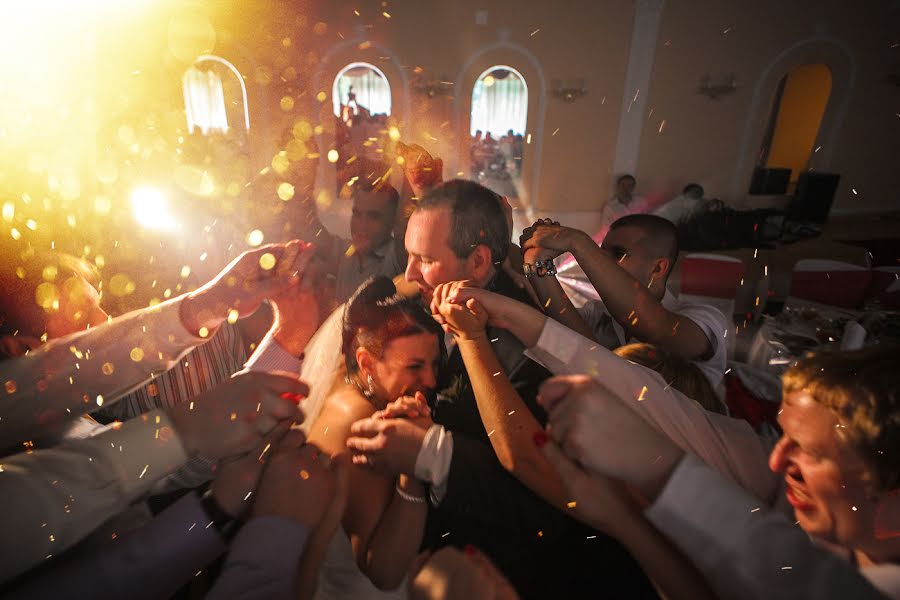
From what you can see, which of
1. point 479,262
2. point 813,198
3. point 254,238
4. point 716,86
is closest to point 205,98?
point 254,238

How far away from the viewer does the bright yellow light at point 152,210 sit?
16.8 feet

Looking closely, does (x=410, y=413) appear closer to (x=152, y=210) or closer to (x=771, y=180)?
(x=152, y=210)

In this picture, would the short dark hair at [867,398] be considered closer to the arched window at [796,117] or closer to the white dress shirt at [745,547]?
the white dress shirt at [745,547]

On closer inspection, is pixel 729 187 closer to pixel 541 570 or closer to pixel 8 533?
pixel 541 570

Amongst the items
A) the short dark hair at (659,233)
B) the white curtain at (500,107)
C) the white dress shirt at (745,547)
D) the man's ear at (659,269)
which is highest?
the white curtain at (500,107)

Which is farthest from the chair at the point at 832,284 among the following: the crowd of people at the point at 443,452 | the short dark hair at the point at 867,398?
the short dark hair at the point at 867,398

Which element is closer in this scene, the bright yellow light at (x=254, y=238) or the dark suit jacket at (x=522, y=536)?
the dark suit jacket at (x=522, y=536)

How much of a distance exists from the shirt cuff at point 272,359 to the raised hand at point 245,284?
26 cm

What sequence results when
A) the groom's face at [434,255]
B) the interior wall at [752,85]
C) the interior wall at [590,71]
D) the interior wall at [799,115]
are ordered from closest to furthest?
1. the groom's face at [434,255]
2. the interior wall at [590,71]
3. the interior wall at [752,85]
4. the interior wall at [799,115]

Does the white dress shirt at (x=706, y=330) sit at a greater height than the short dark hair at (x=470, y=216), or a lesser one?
lesser

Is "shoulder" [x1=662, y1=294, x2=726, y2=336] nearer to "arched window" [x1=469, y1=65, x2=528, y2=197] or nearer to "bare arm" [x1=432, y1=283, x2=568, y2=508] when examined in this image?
"bare arm" [x1=432, y1=283, x2=568, y2=508]

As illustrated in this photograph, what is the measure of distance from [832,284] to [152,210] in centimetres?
705

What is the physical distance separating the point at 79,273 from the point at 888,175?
12.8 metres

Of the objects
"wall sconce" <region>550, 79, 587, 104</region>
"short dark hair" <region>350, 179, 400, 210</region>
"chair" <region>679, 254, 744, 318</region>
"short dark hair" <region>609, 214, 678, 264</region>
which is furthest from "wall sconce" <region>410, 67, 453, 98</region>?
"short dark hair" <region>609, 214, 678, 264</region>
